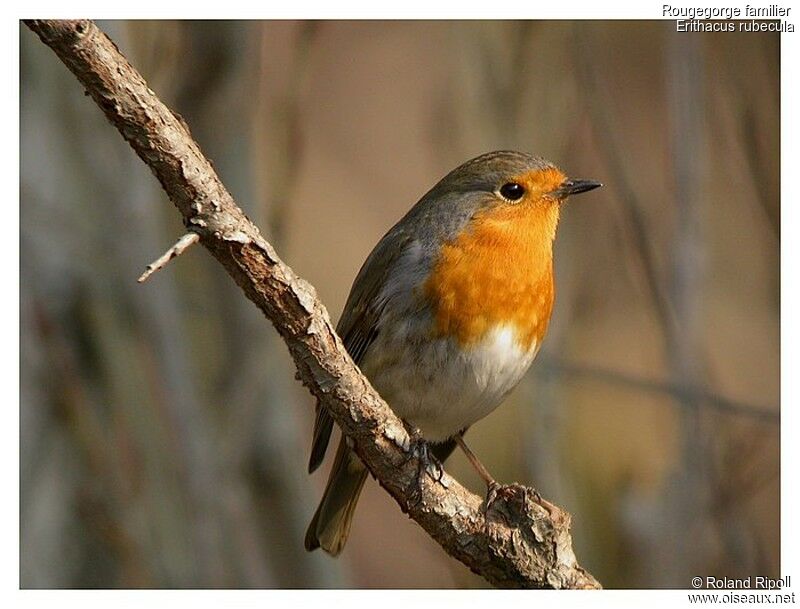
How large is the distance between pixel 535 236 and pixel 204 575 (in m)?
1.82

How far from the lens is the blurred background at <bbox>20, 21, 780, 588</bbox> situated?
3900 mm

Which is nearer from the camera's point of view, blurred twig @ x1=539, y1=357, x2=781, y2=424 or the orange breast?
blurred twig @ x1=539, y1=357, x2=781, y2=424

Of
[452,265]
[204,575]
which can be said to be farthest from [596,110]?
[204,575]

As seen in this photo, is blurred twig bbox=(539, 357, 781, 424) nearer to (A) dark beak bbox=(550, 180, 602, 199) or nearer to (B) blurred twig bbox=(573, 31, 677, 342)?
(B) blurred twig bbox=(573, 31, 677, 342)

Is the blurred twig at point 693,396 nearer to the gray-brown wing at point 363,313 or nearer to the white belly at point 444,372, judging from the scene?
the white belly at point 444,372

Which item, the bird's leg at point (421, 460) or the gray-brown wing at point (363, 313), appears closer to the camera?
the bird's leg at point (421, 460)

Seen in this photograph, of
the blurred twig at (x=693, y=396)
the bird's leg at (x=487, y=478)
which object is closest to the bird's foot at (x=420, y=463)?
the bird's leg at (x=487, y=478)

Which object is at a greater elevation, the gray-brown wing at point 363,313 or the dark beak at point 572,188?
the dark beak at point 572,188

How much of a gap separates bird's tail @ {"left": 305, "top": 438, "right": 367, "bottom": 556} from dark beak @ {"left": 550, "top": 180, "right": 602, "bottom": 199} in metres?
1.06

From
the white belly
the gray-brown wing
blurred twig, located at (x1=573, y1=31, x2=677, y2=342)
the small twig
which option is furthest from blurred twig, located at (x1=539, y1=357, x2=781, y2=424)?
the small twig

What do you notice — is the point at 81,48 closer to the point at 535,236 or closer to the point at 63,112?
the point at 535,236

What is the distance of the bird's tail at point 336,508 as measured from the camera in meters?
3.63

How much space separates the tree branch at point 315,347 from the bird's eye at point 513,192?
93 cm
